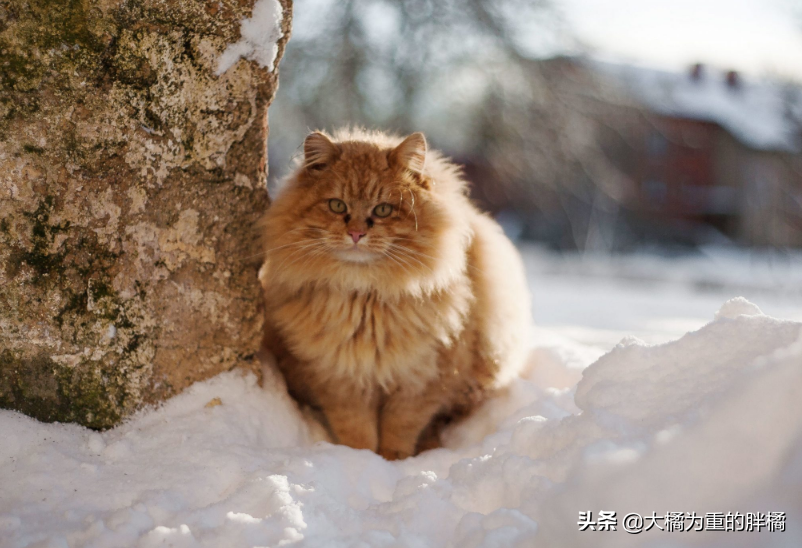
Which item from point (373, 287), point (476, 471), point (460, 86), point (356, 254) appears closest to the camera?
point (476, 471)

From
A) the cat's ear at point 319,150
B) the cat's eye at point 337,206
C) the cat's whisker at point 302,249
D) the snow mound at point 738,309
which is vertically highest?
the cat's ear at point 319,150

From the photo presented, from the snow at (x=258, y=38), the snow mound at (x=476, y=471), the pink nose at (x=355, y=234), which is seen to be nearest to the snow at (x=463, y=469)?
the snow mound at (x=476, y=471)

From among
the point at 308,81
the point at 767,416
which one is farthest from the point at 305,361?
the point at 308,81

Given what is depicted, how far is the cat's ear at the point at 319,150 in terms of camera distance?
240 centimetres

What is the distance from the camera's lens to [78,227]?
6.18 feet

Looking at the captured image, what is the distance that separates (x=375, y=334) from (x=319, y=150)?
0.83 m

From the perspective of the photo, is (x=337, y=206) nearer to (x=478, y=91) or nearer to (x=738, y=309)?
(x=738, y=309)

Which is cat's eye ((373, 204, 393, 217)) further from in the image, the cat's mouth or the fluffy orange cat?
the cat's mouth

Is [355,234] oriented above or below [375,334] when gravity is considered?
above

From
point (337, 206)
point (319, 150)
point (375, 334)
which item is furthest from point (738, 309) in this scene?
point (319, 150)

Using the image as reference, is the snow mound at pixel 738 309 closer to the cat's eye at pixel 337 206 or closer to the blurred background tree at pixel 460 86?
the cat's eye at pixel 337 206

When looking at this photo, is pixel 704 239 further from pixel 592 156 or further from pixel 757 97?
pixel 592 156

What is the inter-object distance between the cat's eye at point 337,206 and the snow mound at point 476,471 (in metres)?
0.87

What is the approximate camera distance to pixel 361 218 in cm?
231
